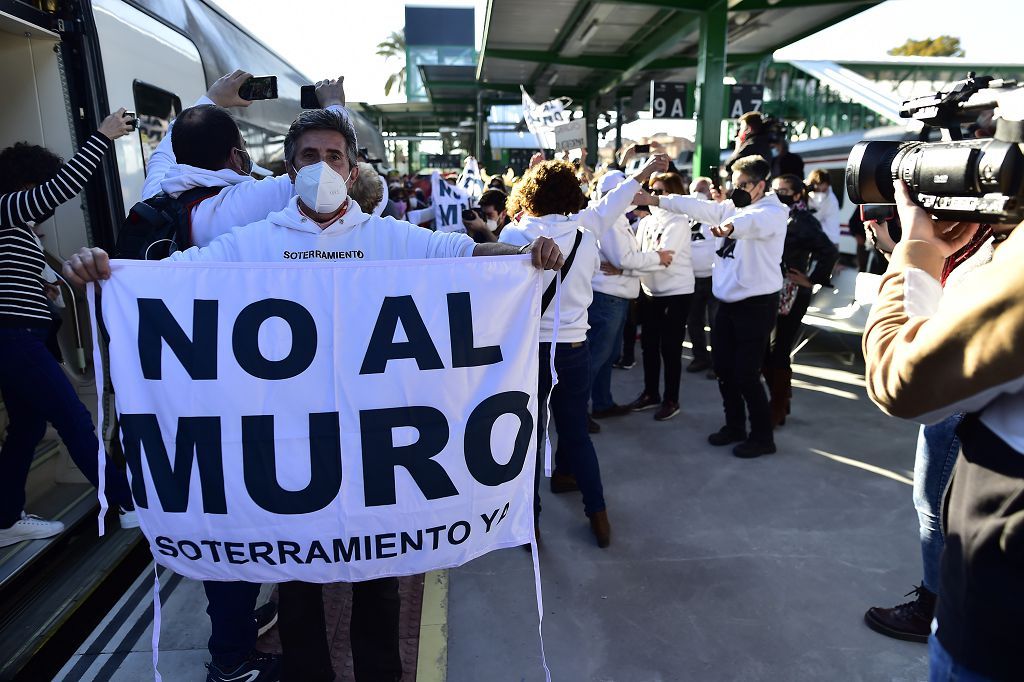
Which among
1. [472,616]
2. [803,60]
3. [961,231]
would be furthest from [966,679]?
[803,60]

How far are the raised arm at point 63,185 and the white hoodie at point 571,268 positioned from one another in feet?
6.02

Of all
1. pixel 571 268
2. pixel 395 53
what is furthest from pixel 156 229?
pixel 395 53

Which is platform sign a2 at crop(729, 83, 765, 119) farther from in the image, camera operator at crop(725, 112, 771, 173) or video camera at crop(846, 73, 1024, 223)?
video camera at crop(846, 73, 1024, 223)

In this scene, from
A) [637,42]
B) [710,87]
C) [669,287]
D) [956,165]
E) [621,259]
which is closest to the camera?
[956,165]

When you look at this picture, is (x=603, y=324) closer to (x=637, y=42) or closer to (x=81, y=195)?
(x=81, y=195)

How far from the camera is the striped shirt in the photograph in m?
2.92

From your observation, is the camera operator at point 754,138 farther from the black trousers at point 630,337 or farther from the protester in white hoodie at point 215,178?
the protester in white hoodie at point 215,178

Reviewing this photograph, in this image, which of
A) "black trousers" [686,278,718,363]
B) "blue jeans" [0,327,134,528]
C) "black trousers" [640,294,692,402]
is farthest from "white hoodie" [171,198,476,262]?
"black trousers" [686,278,718,363]

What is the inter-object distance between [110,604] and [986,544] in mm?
3364

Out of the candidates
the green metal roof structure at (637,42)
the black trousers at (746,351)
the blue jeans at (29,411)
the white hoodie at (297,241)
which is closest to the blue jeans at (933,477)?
the white hoodie at (297,241)

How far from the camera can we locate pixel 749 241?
4500mm

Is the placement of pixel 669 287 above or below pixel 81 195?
below

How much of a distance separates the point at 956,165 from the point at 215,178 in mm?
2265

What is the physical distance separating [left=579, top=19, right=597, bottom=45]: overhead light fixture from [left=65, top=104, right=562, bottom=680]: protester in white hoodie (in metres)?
10.3
